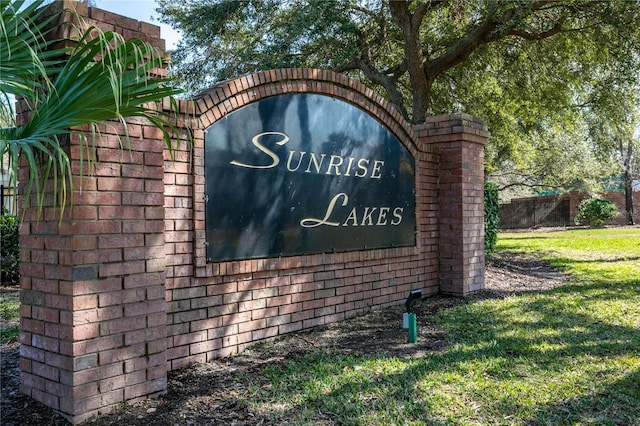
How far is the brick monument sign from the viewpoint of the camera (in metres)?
3.14

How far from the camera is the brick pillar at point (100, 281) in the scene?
3.05 m

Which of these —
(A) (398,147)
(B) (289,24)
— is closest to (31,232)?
(A) (398,147)

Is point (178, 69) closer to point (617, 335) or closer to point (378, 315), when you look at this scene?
point (378, 315)

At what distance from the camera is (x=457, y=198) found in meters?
6.92

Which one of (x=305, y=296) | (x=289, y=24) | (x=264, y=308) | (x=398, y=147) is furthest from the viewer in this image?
(x=289, y=24)

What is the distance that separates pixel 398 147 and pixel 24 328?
443 cm

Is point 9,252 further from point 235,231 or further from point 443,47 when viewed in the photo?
point 443,47

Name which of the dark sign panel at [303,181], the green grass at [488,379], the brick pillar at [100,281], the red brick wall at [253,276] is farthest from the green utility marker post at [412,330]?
the brick pillar at [100,281]

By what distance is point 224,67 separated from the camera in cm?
1225

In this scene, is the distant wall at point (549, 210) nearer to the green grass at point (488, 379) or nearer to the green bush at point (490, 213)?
the green bush at point (490, 213)

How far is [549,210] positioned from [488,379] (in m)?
26.0

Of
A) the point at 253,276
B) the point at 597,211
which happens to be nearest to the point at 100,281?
the point at 253,276

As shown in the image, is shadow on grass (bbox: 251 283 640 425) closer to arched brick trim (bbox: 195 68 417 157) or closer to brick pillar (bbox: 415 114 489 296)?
brick pillar (bbox: 415 114 489 296)

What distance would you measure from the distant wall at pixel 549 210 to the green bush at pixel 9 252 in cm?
2444
